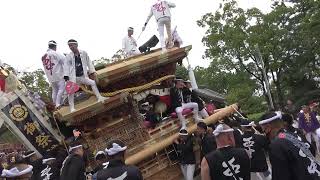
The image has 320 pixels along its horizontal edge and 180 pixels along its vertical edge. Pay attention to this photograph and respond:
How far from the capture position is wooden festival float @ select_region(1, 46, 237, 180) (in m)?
9.73

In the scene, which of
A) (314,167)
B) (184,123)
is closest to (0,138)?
(184,123)

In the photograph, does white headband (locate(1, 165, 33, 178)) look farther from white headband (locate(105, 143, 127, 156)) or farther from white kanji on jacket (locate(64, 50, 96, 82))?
white kanji on jacket (locate(64, 50, 96, 82))

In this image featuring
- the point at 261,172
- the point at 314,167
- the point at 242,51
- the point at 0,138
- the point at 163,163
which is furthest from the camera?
the point at 242,51

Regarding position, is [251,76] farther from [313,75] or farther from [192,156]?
[192,156]

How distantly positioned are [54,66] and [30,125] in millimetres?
1480

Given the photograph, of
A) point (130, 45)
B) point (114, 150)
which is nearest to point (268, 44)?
point (130, 45)

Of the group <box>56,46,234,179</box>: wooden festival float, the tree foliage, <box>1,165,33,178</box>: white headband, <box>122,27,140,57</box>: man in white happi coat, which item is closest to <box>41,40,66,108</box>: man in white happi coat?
<box>56,46,234,179</box>: wooden festival float

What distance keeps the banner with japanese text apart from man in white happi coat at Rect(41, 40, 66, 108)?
2.25 ft

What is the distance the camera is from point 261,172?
345 inches

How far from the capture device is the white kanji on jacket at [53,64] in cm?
1016

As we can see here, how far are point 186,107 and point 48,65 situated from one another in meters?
3.60

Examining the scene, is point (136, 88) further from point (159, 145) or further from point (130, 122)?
A: point (159, 145)

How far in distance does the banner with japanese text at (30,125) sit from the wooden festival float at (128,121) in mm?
51

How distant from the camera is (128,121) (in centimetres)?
1033
